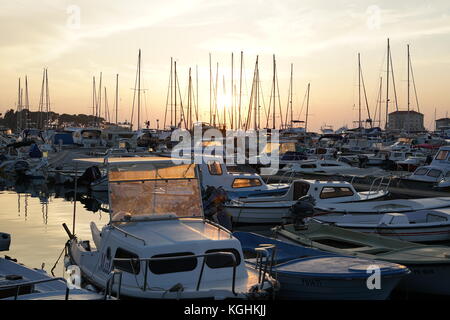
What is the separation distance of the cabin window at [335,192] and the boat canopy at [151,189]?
1150 cm

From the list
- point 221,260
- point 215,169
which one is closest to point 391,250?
point 221,260

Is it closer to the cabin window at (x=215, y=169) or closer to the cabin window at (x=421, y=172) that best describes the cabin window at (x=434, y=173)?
the cabin window at (x=421, y=172)

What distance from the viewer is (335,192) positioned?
2322cm

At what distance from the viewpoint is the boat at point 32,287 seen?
9.39 m

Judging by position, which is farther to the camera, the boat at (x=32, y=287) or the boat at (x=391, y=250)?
the boat at (x=391, y=250)

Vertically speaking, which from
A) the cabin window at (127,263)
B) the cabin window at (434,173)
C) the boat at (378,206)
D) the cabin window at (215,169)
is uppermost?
the cabin window at (215,169)

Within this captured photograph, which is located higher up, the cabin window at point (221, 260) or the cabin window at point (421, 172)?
the cabin window at point (421, 172)

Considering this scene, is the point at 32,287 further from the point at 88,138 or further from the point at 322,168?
the point at 88,138

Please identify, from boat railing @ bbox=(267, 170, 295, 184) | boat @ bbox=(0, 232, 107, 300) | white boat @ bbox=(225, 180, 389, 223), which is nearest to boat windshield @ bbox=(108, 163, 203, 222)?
boat @ bbox=(0, 232, 107, 300)

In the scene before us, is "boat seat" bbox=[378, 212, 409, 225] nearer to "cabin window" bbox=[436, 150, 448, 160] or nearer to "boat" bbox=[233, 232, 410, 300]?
"boat" bbox=[233, 232, 410, 300]

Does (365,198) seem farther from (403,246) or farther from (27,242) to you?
(27,242)

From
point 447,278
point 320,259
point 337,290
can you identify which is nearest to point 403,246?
point 447,278

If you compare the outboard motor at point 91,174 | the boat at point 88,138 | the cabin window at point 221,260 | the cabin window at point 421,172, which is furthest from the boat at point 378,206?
the boat at point 88,138

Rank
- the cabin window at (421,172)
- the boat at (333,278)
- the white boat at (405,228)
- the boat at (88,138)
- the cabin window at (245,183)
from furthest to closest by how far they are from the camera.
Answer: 1. the boat at (88,138)
2. the cabin window at (421,172)
3. the cabin window at (245,183)
4. the white boat at (405,228)
5. the boat at (333,278)
